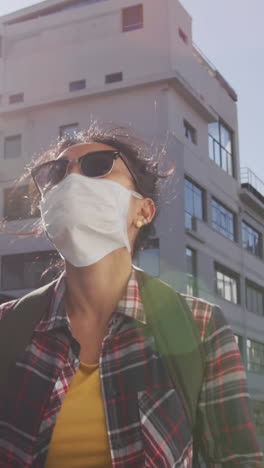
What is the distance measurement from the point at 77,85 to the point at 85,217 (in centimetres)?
2330

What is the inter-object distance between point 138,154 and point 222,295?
23372 mm

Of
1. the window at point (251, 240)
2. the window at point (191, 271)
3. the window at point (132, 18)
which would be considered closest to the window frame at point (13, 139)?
the window at point (132, 18)

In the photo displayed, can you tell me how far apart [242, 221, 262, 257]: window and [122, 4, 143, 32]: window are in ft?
31.1

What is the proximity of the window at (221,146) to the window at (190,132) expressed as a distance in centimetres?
145

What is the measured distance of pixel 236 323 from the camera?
26188 mm

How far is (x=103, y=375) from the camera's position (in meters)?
1.97

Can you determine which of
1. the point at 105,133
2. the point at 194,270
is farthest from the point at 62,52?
the point at 105,133

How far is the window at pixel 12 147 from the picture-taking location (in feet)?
81.8

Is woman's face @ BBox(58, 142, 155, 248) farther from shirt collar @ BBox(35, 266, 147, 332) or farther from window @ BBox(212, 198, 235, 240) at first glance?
window @ BBox(212, 198, 235, 240)

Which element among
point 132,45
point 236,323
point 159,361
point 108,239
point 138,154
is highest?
point 132,45

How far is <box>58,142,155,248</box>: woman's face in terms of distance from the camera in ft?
7.73

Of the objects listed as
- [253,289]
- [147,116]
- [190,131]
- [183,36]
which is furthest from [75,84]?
[253,289]

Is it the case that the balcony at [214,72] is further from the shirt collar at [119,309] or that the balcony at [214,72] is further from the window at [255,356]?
the shirt collar at [119,309]

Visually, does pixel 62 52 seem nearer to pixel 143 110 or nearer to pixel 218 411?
pixel 143 110
